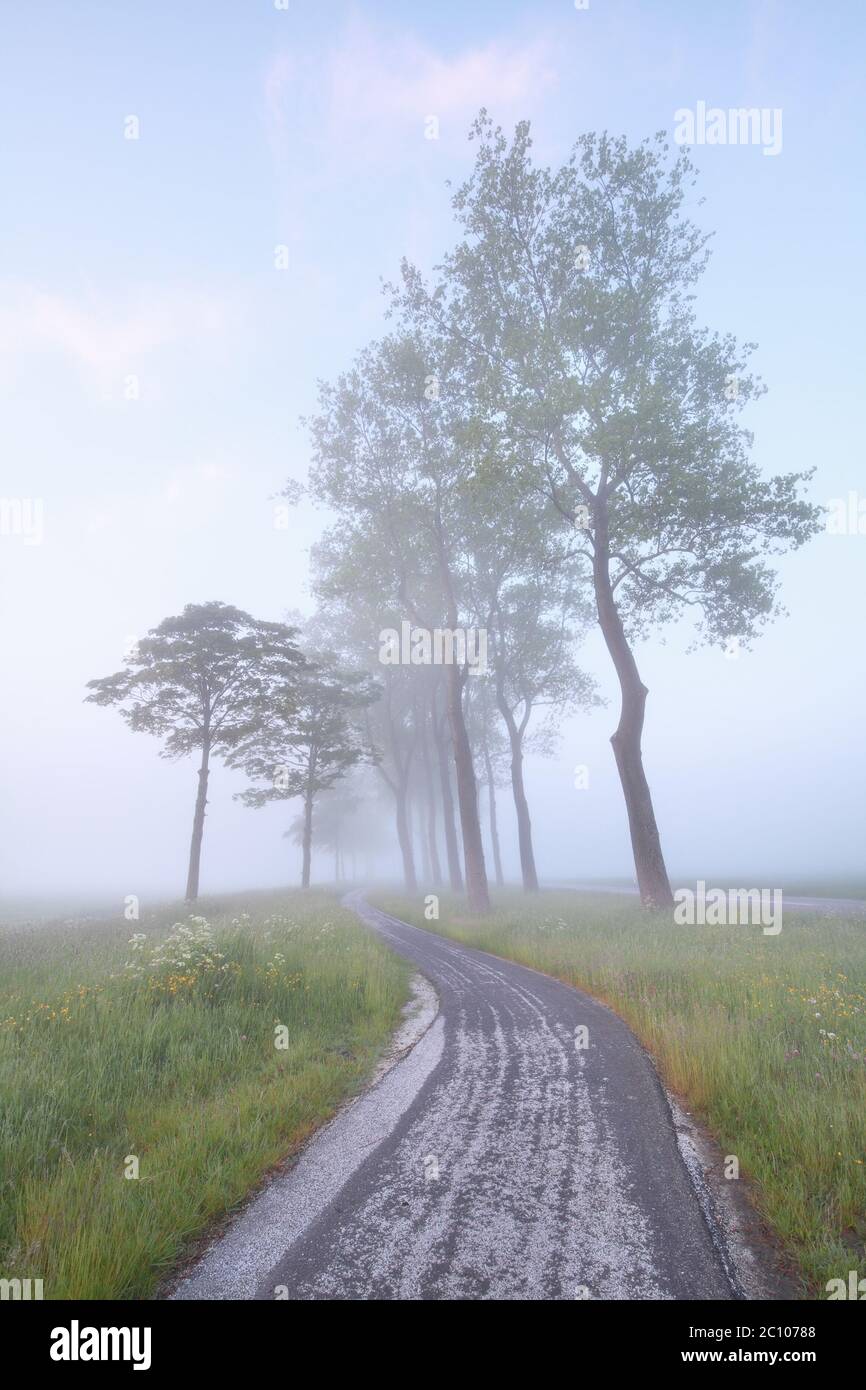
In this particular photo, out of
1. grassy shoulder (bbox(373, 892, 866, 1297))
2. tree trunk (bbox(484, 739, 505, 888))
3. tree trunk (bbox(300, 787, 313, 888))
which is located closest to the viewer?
grassy shoulder (bbox(373, 892, 866, 1297))

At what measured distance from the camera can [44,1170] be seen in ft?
12.8

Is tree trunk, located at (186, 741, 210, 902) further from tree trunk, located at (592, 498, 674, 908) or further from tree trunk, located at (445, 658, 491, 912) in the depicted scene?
tree trunk, located at (592, 498, 674, 908)

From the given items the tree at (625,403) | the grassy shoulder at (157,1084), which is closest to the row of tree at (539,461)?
the tree at (625,403)

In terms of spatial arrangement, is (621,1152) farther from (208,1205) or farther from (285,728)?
(285,728)

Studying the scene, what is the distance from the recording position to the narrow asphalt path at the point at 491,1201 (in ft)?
9.32

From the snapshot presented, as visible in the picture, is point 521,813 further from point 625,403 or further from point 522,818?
point 625,403

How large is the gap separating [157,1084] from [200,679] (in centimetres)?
1765

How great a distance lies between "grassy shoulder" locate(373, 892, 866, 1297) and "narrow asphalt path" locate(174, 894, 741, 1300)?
1.45 feet

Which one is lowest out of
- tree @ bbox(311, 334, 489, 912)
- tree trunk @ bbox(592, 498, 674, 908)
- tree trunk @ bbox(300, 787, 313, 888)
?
tree trunk @ bbox(300, 787, 313, 888)

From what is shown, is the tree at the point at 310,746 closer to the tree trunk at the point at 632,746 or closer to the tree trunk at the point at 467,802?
the tree trunk at the point at 467,802

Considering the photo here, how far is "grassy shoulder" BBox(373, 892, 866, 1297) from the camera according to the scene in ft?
11.1

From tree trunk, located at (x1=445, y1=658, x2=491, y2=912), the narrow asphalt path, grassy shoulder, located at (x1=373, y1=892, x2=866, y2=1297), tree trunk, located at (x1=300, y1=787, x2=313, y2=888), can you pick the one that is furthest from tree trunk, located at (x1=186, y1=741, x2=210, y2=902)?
the narrow asphalt path
